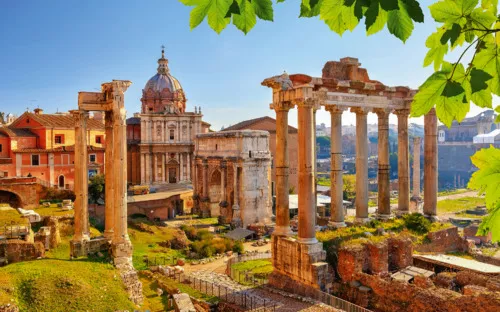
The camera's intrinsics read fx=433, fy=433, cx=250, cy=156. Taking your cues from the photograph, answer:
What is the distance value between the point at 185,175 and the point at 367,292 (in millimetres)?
37570

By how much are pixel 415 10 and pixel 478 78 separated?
458 millimetres

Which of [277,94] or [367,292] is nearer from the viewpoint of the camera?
[367,292]

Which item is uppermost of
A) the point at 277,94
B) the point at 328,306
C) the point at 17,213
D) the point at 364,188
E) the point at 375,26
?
the point at 277,94

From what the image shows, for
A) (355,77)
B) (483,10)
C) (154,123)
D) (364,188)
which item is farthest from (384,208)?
(154,123)

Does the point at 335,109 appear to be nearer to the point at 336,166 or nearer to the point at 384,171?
the point at 336,166

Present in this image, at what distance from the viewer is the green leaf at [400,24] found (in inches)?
85.4

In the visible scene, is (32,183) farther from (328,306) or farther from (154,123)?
(328,306)

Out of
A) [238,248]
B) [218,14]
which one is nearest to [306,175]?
[218,14]

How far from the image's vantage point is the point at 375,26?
7.72ft

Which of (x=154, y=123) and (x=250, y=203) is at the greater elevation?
(x=154, y=123)

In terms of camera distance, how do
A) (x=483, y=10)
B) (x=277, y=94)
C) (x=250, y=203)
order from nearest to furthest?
1. (x=483, y=10)
2. (x=277, y=94)
3. (x=250, y=203)

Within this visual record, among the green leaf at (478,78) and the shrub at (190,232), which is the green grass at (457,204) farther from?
the green leaf at (478,78)

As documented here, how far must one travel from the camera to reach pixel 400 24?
2189 mm

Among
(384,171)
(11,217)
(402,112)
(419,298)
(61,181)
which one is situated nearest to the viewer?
(419,298)
